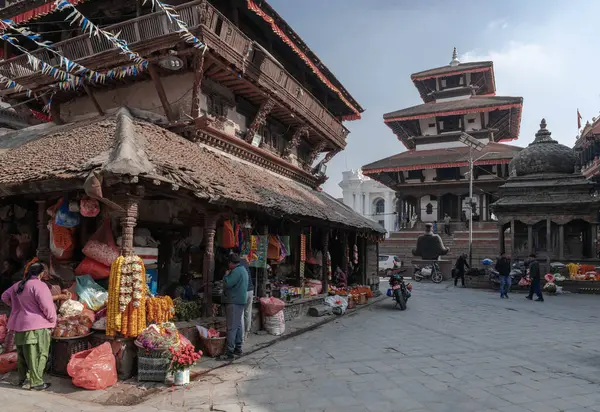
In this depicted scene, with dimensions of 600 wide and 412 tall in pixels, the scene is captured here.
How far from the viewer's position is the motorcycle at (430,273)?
2325 centimetres

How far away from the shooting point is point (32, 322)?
17.9 feet

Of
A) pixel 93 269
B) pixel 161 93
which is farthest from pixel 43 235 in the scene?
pixel 161 93

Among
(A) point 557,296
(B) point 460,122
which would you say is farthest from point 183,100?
(B) point 460,122

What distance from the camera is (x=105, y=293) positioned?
6887 mm

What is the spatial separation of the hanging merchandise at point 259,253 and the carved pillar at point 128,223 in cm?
389

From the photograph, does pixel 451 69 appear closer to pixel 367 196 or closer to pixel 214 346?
pixel 214 346

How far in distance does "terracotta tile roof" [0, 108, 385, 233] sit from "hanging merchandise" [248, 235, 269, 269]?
1.06 meters

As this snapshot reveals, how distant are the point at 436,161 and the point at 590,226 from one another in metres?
12.4

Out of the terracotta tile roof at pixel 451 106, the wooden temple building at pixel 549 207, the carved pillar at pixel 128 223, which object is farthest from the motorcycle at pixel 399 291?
the terracotta tile roof at pixel 451 106

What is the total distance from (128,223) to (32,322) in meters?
1.74

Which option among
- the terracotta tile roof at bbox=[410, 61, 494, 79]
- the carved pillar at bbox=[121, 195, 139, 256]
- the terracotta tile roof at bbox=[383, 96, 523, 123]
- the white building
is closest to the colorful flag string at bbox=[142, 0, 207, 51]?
the carved pillar at bbox=[121, 195, 139, 256]

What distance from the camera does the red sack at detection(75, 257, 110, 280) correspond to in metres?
7.08

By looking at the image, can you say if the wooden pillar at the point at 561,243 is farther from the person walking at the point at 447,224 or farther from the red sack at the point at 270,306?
the red sack at the point at 270,306

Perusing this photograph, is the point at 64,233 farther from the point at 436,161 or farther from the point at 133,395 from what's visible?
the point at 436,161
